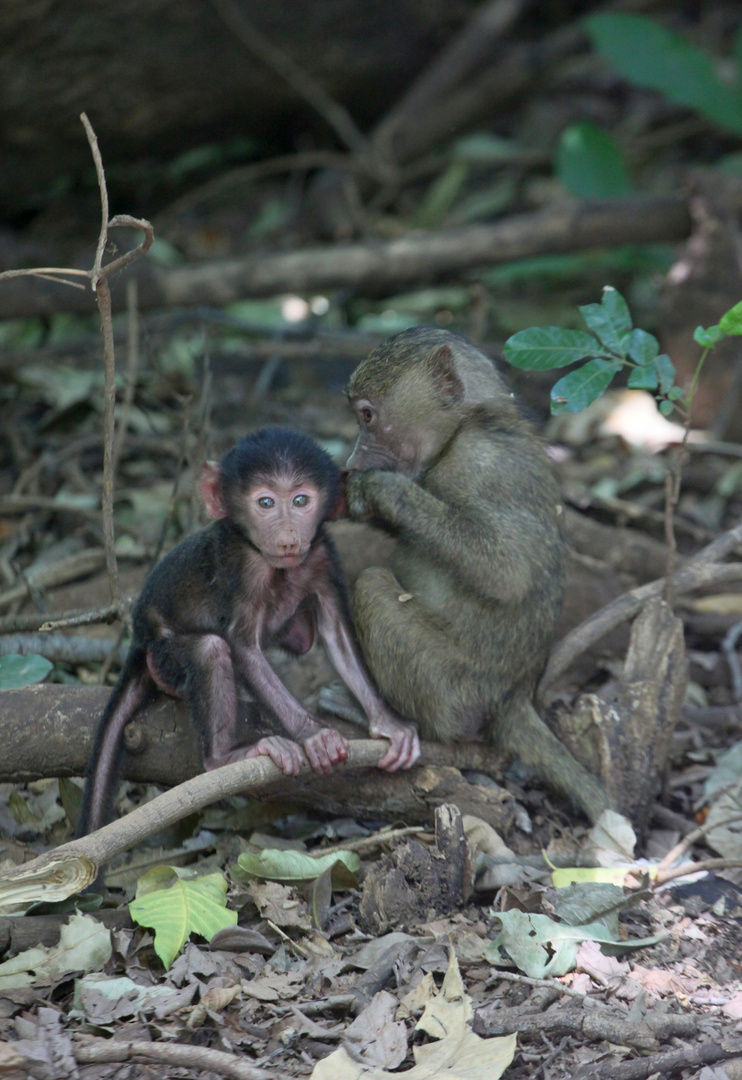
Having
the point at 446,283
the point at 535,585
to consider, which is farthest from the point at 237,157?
the point at 535,585

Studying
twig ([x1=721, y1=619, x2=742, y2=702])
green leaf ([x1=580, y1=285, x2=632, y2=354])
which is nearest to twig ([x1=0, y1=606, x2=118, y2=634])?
green leaf ([x1=580, y1=285, x2=632, y2=354])

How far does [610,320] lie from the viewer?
3.65 m

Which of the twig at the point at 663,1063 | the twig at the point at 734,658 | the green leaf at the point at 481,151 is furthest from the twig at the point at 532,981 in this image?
the green leaf at the point at 481,151

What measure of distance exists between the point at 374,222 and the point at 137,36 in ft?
7.63

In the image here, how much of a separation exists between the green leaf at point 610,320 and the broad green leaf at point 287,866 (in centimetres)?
189

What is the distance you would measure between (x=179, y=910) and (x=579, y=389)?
2.01m

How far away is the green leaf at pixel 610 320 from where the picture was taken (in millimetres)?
3633

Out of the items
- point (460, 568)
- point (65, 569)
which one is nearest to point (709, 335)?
point (460, 568)

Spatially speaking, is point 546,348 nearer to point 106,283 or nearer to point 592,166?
point 106,283

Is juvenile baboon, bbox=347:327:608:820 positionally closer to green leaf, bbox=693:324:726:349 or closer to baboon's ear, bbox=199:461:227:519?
baboon's ear, bbox=199:461:227:519

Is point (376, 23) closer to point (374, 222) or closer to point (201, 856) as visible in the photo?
point (374, 222)

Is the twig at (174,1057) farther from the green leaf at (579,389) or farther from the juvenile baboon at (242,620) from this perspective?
the green leaf at (579,389)

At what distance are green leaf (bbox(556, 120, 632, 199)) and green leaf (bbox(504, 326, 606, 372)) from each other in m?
Answer: 4.60

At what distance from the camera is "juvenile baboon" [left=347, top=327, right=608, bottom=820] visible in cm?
368
